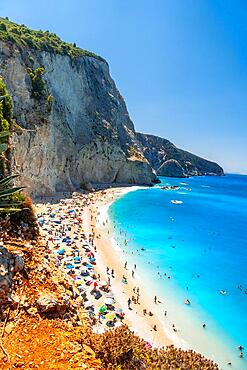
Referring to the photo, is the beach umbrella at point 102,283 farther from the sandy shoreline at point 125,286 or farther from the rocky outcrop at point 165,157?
the rocky outcrop at point 165,157

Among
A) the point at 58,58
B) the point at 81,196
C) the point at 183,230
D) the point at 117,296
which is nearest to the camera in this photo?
the point at 117,296

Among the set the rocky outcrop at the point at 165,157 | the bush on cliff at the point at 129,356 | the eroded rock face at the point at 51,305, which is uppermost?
the rocky outcrop at the point at 165,157

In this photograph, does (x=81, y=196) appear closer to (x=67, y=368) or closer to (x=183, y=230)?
(x=183, y=230)

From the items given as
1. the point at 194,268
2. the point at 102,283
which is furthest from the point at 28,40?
the point at 194,268

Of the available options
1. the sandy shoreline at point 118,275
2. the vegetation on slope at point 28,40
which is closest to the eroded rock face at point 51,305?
the sandy shoreline at point 118,275

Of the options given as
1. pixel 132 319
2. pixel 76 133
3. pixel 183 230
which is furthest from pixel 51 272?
pixel 76 133
